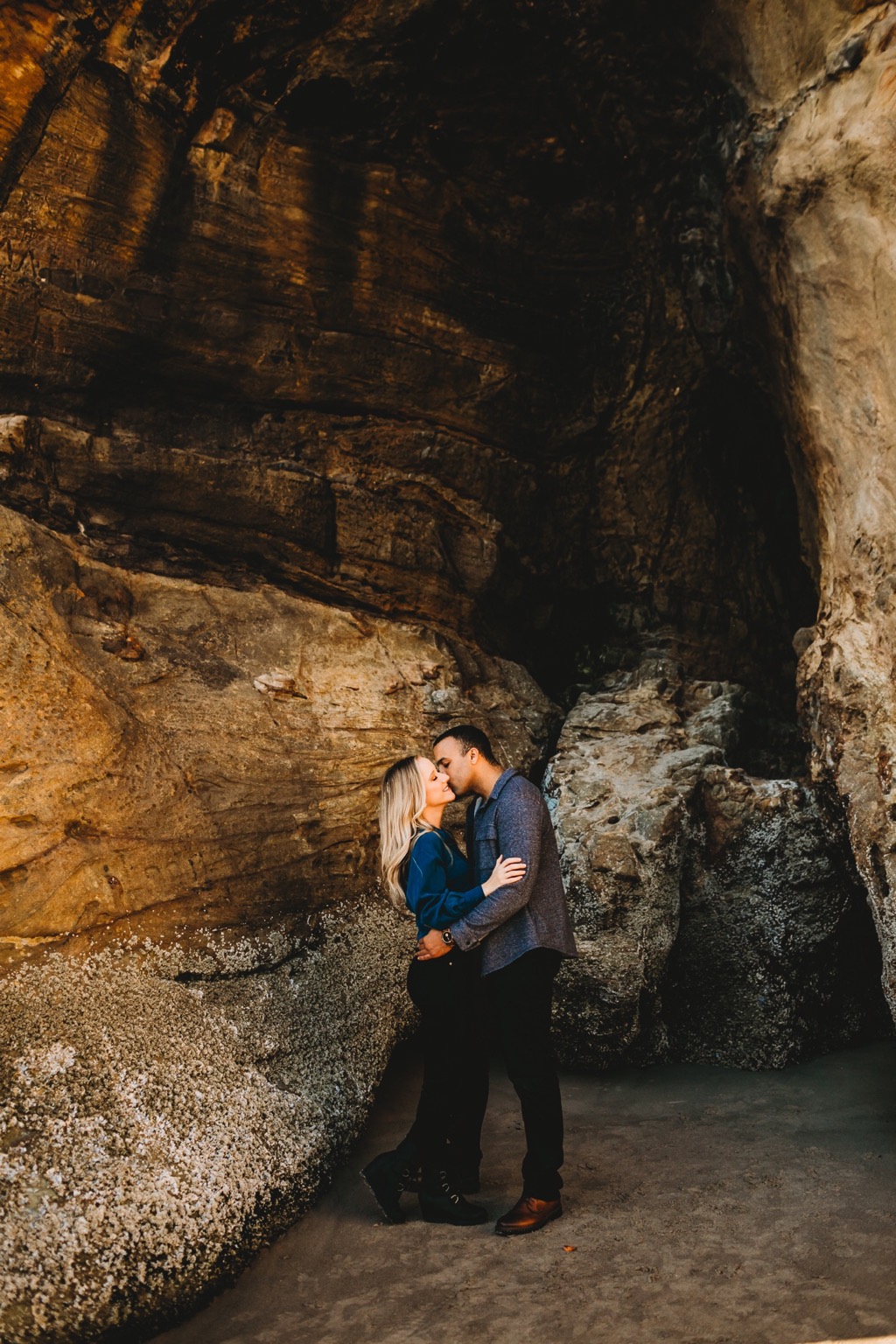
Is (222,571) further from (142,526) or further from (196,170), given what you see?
(196,170)

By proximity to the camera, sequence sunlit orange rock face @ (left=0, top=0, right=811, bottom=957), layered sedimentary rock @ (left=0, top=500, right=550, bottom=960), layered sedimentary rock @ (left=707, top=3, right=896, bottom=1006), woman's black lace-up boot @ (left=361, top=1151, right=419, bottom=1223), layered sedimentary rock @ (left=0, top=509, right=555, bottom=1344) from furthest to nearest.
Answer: sunlit orange rock face @ (left=0, top=0, right=811, bottom=957), layered sedimentary rock @ (left=707, top=3, right=896, bottom=1006), layered sedimentary rock @ (left=0, top=500, right=550, bottom=960), woman's black lace-up boot @ (left=361, top=1151, right=419, bottom=1223), layered sedimentary rock @ (left=0, top=509, right=555, bottom=1344)

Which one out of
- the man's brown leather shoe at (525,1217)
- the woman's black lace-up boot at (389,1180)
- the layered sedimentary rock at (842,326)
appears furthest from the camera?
the layered sedimentary rock at (842,326)

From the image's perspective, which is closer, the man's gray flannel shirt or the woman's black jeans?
the man's gray flannel shirt

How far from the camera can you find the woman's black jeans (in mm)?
4273

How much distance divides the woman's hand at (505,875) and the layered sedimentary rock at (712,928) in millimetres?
1868

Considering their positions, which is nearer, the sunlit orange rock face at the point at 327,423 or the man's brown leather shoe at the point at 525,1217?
the man's brown leather shoe at the point at 525,1217

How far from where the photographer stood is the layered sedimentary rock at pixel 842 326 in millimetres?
5199

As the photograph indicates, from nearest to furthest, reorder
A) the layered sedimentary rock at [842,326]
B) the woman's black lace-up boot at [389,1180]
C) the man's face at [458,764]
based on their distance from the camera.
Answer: the woman's black lace-up boot at [389,1180]
the man's face at [458,764]
the layered sedimentary rock at [842,326]

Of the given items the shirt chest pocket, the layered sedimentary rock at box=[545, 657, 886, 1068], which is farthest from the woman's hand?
the layered sedimentary rock at box=[545, 657, 886, 1068]

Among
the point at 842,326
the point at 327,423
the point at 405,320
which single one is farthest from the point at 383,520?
the point at 842,326

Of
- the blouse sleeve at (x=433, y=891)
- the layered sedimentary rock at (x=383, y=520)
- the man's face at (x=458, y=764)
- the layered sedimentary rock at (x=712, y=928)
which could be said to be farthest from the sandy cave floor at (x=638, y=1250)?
the man's face at (x=458, y=764)

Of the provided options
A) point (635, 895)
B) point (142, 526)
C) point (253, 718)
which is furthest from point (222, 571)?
point (635, 895)

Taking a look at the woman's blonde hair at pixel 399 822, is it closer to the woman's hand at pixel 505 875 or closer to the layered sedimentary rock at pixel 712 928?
the woman's hand at pixel 505 875

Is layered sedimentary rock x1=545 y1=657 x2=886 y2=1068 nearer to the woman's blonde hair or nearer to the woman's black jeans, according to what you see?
the woman's black jeans
